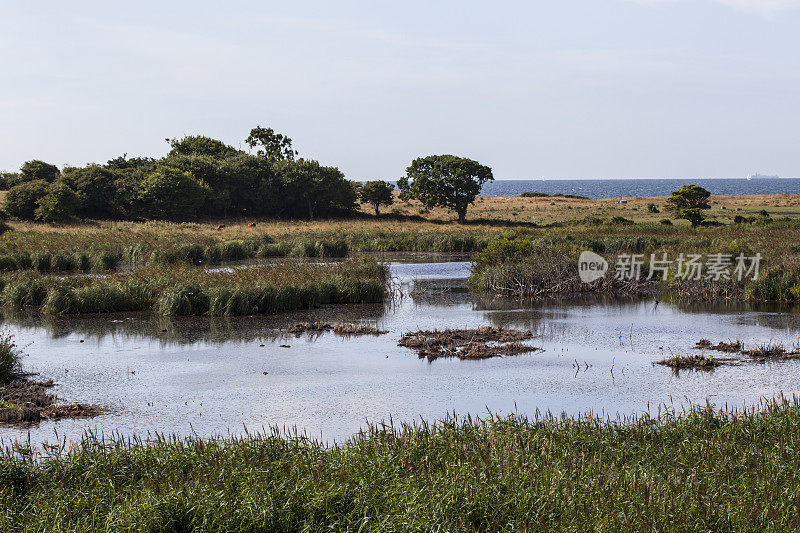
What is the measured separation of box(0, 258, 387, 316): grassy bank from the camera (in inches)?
778

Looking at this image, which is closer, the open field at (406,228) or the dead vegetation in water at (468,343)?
the dead vegetation in water at (468,343)

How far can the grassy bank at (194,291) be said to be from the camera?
64.8 ft

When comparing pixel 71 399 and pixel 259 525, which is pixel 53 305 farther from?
pixel 259 525

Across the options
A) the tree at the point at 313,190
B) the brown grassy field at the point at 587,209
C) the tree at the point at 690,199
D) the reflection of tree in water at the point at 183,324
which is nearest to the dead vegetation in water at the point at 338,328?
the reflection of tree in water at the point at 183,324

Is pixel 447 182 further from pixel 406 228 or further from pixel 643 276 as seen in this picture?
pixel 643 276

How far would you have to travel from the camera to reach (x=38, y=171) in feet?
217

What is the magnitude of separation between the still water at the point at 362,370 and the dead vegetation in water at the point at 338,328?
0.42 metres

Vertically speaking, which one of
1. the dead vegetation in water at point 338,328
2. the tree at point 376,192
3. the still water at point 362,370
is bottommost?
the still water at point 362,370

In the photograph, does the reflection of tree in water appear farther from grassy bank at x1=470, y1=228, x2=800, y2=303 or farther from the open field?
the open field

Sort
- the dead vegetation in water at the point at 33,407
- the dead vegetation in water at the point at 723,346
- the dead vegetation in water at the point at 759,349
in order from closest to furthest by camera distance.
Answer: the dead vegetation in water at the point at 33,407, the dead vegetation in water at the point at 759,349, the dead vegetation in water at the point at 723,346

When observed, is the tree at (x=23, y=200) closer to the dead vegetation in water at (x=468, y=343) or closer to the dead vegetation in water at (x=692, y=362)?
the dead vegetation in water at (x=468, y=343)

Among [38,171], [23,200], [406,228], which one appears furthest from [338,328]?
[38,171]

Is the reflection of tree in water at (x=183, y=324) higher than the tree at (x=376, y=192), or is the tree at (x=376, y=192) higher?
the tree at (x=376, y=192)

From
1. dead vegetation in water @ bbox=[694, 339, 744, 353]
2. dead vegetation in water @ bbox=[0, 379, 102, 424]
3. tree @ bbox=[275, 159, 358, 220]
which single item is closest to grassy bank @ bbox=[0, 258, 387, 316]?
dead vegetation in water @ bbox=[0, 379, 102, 424]
